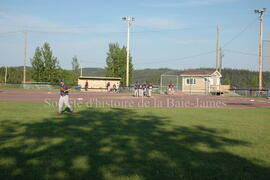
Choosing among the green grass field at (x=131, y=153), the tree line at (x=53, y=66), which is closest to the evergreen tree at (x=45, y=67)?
the tree line at (x=53, y=66)

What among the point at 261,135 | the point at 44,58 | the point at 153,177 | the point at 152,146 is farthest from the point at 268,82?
the point at 44,58

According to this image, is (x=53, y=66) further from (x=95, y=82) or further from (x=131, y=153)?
(x=131, y=153)

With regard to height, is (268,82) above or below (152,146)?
above

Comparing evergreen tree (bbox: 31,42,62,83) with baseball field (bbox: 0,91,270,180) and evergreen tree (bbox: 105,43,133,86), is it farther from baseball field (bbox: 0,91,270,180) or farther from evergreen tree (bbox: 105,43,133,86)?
baseball field (bbox: 0,91,270,180)

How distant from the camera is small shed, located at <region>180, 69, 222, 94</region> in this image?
4896 centimetres

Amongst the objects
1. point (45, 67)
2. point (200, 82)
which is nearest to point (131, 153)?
point (200, 82)

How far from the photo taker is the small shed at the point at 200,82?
4896 cm

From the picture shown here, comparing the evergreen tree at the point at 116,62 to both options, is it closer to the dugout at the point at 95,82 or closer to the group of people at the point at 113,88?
the dugout at the point at 95,82

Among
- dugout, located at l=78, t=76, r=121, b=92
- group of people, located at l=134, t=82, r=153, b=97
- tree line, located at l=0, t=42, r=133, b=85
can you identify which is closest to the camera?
group of people, located at l=134, t=82, r=153, b=97

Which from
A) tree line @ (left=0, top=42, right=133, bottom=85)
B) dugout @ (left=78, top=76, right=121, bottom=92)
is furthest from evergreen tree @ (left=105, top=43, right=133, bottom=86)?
dugout @ (left=78, top=76, right=121, bottom=92)

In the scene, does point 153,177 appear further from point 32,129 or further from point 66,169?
point 32,129

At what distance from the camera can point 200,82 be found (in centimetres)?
5159

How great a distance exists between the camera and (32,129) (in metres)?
9.73

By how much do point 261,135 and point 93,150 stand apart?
18.6ft
